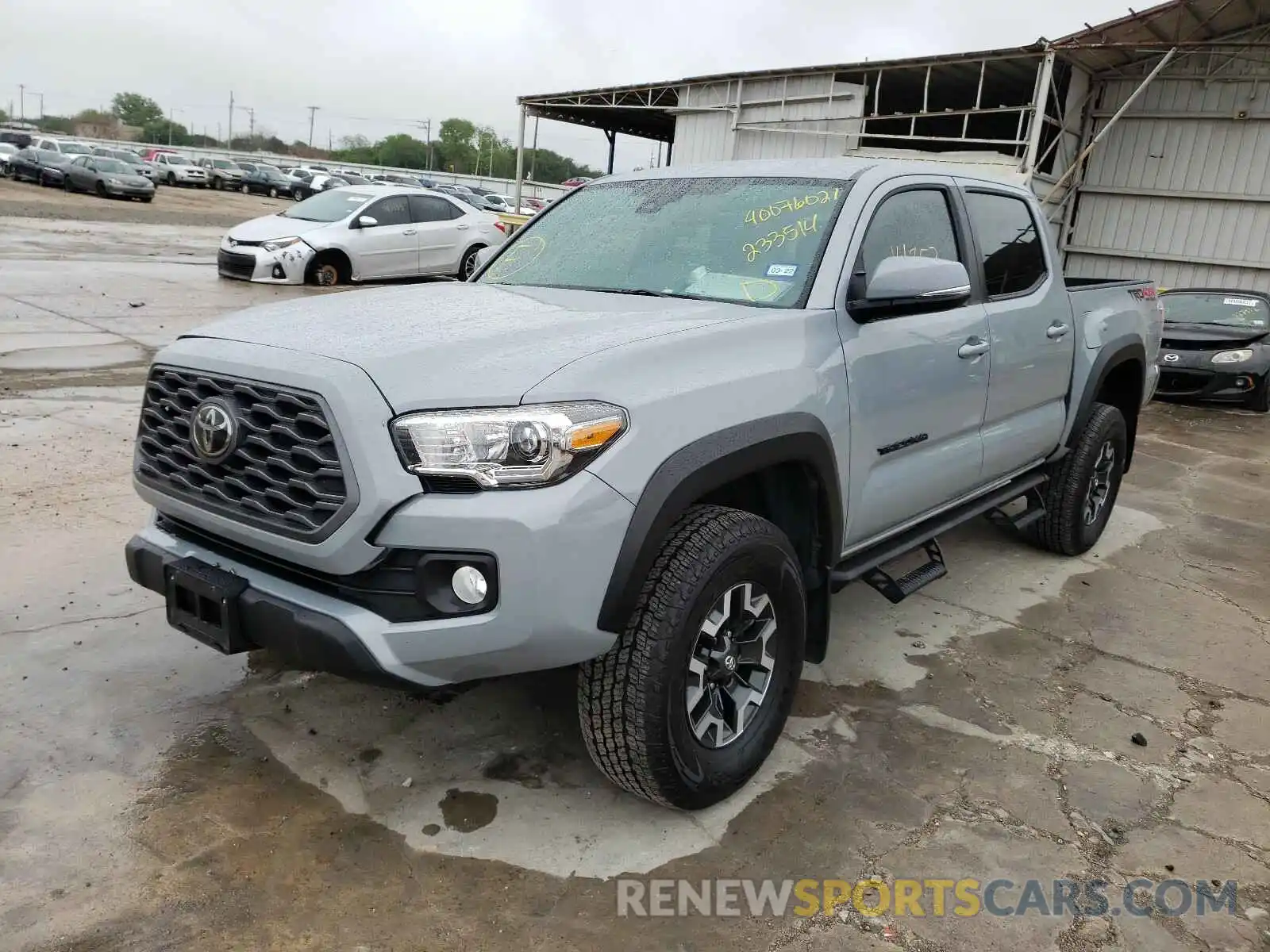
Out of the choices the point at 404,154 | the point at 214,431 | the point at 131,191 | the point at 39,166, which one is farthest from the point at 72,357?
the point at 404,154

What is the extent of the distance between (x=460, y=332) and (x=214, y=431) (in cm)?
70

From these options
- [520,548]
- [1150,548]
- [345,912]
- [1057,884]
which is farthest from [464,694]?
[1150,548]

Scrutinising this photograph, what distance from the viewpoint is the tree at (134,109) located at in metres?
124

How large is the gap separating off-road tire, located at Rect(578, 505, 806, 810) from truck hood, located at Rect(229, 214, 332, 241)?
12.6m

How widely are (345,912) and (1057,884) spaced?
185 cm

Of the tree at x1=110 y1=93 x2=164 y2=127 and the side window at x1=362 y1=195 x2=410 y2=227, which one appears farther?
the tree at x1=110 y1=93 x2=164 y2=127

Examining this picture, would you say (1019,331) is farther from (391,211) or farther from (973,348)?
(391,211)

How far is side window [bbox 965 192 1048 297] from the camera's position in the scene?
161 inches

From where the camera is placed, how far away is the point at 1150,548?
5.61 metres

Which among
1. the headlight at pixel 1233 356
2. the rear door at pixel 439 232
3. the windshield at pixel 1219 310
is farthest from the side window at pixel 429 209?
the headlight at pixel 1233 356

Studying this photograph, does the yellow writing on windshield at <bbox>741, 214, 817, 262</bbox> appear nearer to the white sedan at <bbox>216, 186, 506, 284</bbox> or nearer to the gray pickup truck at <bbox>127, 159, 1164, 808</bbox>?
the gray pickup truck at <bbox>127, 159, 1164, 808</bbox>

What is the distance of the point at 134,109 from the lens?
410ft

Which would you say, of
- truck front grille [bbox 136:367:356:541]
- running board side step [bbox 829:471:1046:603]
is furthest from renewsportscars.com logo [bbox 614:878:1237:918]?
truck front grille [bbox 136:367:356:541]

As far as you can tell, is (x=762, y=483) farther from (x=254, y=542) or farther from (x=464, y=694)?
(x=254, y=542)
